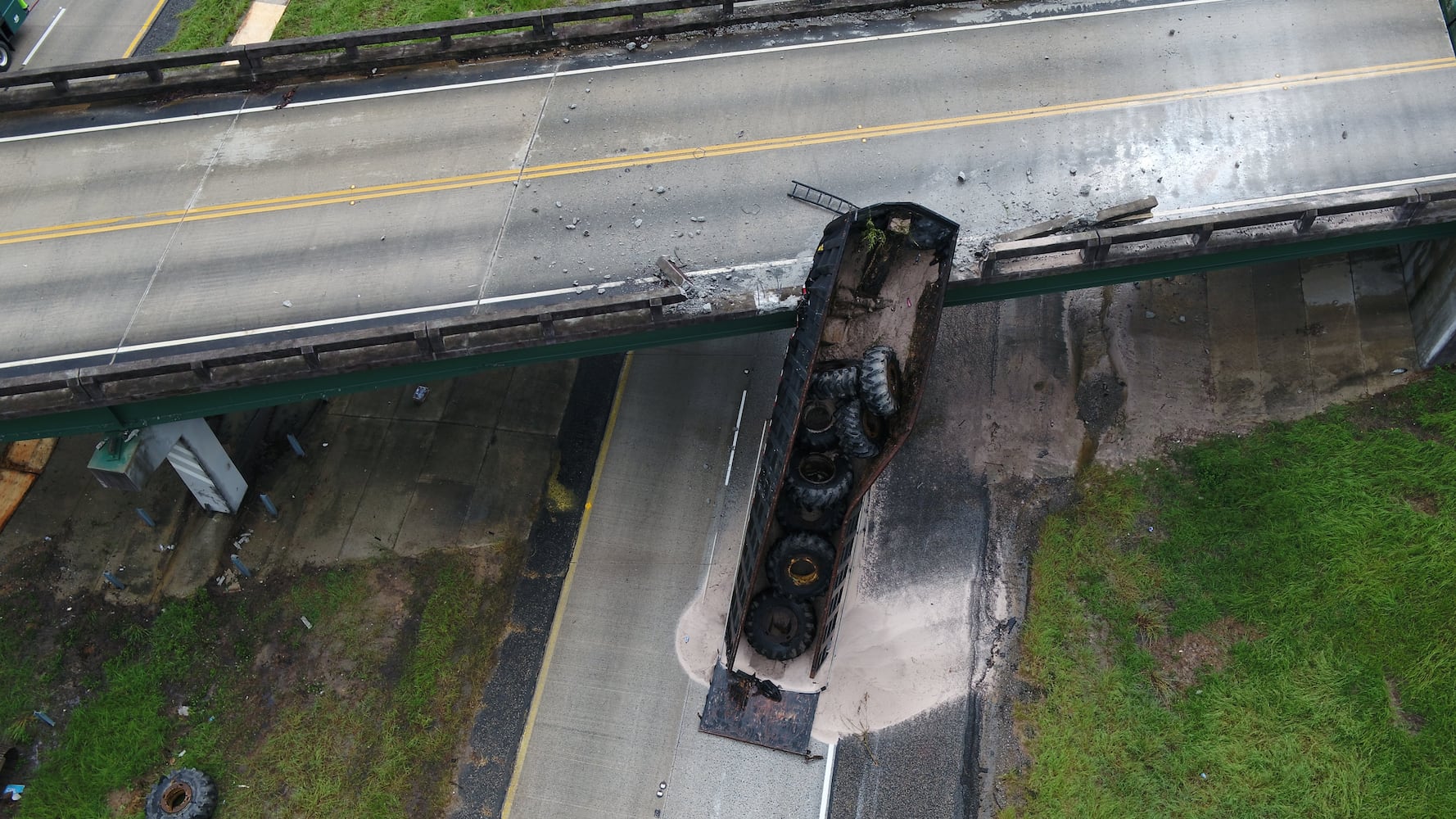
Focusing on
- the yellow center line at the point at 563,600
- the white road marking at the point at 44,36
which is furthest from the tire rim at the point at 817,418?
the white road marking at the point at 44,36

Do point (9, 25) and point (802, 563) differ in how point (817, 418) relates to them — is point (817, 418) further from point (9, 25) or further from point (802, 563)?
point (9, 25)

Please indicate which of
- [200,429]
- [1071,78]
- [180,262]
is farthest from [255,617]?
[1071,78]

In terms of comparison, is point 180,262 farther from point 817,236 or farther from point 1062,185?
point 1062,185

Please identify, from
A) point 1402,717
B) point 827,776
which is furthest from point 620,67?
point 1402,717

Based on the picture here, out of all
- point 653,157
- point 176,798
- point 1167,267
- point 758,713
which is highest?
point 653,157

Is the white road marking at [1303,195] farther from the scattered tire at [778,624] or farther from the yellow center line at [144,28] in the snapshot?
the yellow center line at [144,28]

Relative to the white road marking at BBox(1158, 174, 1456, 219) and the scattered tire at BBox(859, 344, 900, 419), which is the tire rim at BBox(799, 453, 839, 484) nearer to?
the scattered tire at BBox(859, 344, 900, 419)
